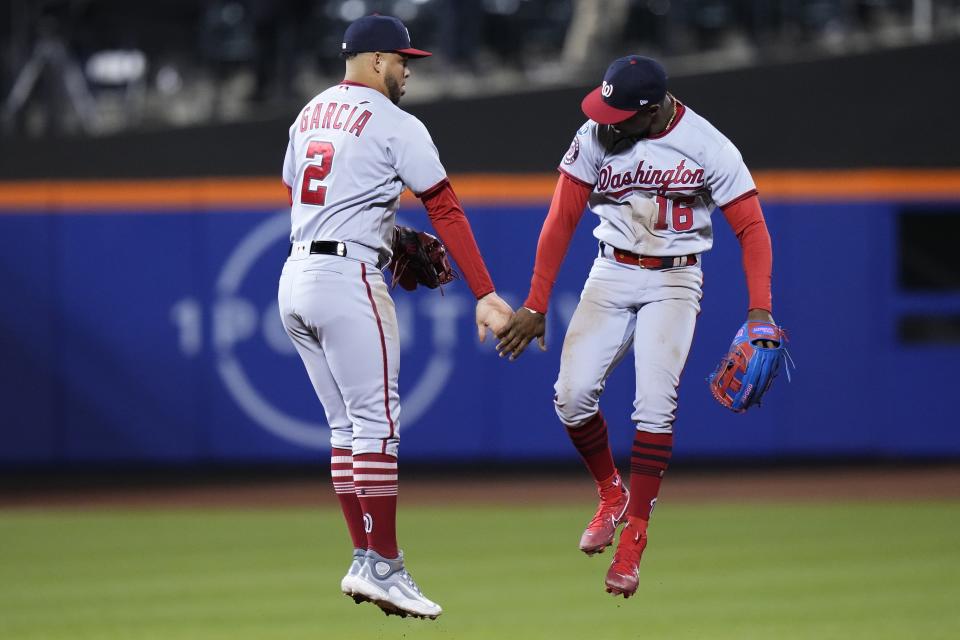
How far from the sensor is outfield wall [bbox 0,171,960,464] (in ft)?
39.3

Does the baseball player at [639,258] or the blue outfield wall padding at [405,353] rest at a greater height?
the baseball player at [639,258]

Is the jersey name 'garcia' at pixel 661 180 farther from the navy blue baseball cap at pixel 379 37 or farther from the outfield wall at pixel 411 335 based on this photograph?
the outfield wall at pixel 411 335

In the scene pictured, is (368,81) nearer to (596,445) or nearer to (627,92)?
(627,92)

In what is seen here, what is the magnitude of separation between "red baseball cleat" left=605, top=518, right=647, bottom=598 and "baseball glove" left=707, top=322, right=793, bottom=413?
0.59 meters

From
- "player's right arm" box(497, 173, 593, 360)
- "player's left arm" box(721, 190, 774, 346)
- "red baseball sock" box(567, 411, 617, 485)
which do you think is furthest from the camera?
"red baseball sock" box(567, 411, 617, 485)

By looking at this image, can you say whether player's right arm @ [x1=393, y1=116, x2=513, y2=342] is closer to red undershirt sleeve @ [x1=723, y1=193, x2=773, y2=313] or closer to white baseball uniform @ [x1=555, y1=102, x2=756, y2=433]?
white baseball uniform @ [x1=555, y1=102, x2=756, y2=433]

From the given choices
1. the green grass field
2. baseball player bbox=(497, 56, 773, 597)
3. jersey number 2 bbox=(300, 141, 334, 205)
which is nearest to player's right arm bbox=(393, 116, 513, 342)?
baseball player bbox=(497, 56, 773, 597)

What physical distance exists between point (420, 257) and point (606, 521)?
1234 millimetres

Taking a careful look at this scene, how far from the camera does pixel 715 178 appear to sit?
5469 mm

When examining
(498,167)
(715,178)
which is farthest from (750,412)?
(715,178)

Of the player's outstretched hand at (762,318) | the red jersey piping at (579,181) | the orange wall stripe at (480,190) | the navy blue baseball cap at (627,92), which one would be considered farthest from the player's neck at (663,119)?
the orange wall stripe at (480,190)

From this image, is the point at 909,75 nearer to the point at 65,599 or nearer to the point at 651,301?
the point at 651,301

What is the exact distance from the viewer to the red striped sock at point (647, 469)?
559cm

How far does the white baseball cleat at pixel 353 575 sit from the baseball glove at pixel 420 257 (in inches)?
40.3
